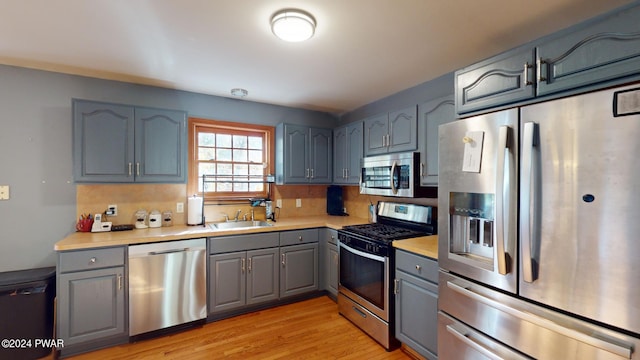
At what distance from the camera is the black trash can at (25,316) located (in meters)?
2.06

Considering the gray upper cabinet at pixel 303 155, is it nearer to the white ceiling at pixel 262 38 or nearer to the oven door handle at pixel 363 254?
Result: the white ceiling at pixel 262 38

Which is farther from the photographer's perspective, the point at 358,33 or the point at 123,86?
the point at 123,86

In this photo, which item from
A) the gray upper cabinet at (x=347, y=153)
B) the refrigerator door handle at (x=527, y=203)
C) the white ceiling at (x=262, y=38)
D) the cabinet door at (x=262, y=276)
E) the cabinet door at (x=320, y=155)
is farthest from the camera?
the cabinet door at (x=320, y=155)

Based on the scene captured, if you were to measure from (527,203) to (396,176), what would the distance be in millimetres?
1339

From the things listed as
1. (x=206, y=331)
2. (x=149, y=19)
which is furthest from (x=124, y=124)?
(x=206, y=331)

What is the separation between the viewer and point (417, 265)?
6.88ft

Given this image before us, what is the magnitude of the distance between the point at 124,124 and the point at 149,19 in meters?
1.24

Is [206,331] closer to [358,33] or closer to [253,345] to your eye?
[253,345]

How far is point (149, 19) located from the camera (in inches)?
69.2

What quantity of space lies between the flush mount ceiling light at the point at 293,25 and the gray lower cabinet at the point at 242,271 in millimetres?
1920

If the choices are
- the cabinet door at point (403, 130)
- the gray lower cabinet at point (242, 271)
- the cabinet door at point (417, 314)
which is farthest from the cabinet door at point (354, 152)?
the cabinet door at point (417, 314)

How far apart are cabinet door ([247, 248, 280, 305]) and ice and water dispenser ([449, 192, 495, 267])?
186 centimetres

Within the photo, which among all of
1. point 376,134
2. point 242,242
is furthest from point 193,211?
point 376,134

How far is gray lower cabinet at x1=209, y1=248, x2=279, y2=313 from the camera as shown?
273 cm
